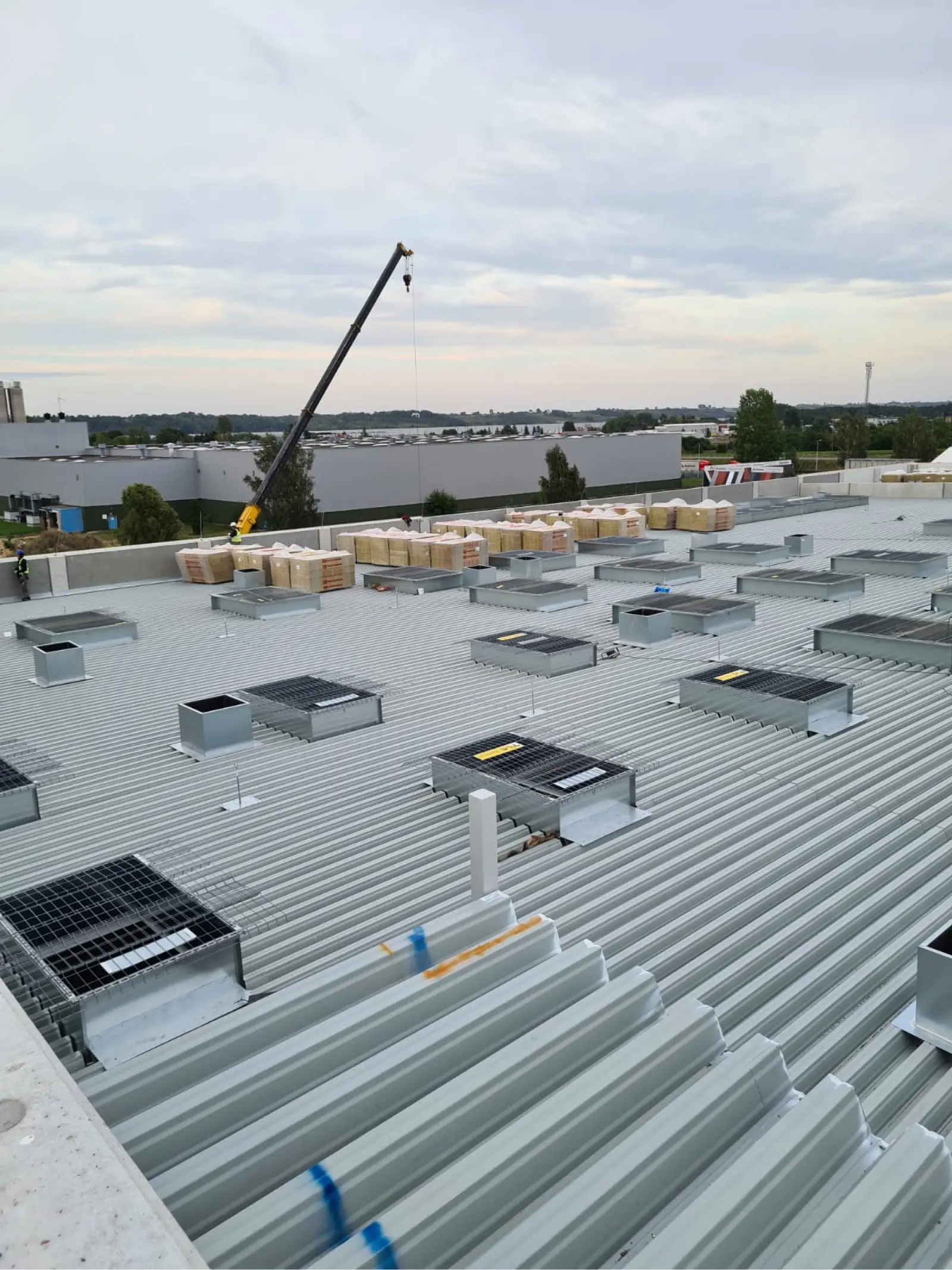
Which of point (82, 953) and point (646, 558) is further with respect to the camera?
point (646, 558)

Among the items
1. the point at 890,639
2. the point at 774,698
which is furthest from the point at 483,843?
the point at 890,639

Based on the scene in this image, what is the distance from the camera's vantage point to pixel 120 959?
677 cm

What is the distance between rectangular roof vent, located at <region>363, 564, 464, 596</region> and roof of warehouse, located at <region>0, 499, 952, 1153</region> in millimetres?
7251

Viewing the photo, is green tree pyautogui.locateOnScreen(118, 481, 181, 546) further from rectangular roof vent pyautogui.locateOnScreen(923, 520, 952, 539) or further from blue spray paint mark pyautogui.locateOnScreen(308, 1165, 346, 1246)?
blue spray paint mark pyautogui.locateOnScreen(308, 1165, 346, 1246)

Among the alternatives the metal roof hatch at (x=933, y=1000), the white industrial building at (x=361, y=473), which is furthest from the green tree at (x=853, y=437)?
the metal roof hatch at (x=933, y=1000)

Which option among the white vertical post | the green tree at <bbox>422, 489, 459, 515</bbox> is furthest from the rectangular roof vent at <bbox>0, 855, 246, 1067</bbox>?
the green tree at <bbox>422, 489, 459, 515</bbox>

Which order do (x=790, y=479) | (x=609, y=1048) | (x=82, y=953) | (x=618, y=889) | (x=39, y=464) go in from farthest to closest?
1. (x=39, y=464)
2. (x=790, y=479)
3. (x=618, y=889)
4. (x=82, y=953)
5. (x=609, y=1048)

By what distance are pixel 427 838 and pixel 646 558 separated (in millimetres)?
19293

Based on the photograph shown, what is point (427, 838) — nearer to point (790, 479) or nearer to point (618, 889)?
point (618, 889)

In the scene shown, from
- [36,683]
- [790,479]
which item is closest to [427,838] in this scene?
[36,683]

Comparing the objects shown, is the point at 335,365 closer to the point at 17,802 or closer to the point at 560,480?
the point at 17,802

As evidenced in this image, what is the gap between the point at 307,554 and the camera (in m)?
26.7

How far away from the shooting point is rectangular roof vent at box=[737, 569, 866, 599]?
71.4 feet

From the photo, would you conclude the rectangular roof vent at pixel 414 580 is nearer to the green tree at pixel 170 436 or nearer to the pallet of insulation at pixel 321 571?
the pallet of insulation at pixel 321 571
